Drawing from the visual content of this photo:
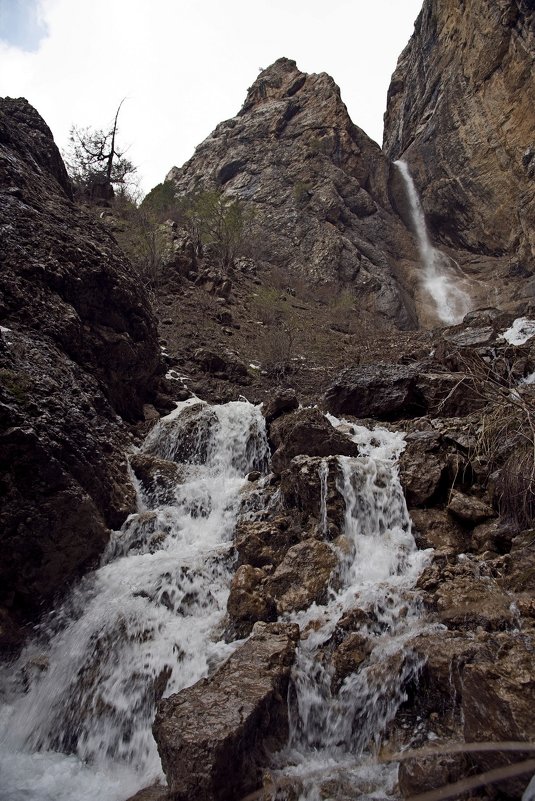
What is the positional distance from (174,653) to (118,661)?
22.6 inches

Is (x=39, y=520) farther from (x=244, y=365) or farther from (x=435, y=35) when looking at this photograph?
(x=435, y=35)

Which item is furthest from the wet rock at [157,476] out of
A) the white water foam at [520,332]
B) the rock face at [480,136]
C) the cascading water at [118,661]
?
the rock face at [480,136]

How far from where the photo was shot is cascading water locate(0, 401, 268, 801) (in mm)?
4258

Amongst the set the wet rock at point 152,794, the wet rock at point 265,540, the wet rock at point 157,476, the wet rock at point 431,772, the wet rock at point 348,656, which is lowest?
the wet rock at point 152,794

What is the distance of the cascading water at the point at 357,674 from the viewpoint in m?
3.58

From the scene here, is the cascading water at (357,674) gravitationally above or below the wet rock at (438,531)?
below

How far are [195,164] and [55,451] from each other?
126ft

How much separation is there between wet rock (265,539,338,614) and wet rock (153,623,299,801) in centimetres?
86

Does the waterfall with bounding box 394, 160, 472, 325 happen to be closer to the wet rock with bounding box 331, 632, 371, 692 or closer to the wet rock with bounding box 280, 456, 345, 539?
the wet rock with bounding box 280, 456, 345, 539

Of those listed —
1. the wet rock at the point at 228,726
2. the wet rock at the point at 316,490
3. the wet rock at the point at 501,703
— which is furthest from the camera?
the wet rock at the point at 316,490

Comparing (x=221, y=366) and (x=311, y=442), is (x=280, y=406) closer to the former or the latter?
(x=311, y=442)

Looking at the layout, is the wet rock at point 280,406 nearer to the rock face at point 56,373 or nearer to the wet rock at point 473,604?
the rock face at point 56,373

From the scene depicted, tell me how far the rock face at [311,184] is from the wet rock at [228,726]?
2119 cm

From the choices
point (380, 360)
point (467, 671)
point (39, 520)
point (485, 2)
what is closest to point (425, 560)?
point (467, 671)
